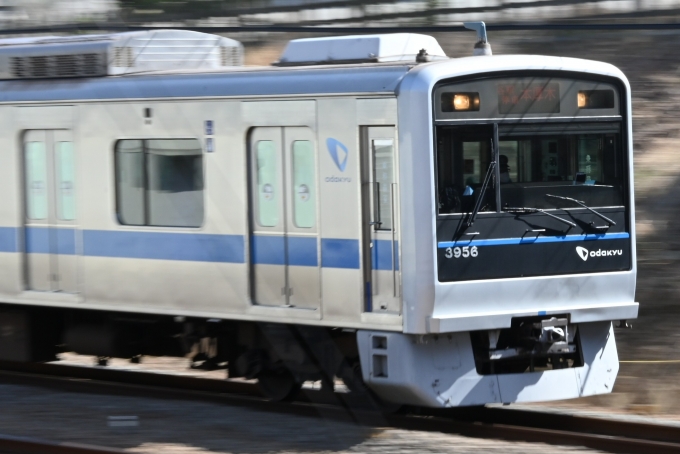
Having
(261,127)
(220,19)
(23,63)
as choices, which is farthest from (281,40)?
(261,127)

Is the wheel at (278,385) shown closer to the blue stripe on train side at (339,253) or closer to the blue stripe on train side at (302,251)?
the blue stripe on train side at (302,251)

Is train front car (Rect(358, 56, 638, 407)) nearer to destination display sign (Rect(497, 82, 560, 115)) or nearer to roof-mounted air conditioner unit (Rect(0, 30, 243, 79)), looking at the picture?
destination display sign (Rect(497, 82, 560, 115))

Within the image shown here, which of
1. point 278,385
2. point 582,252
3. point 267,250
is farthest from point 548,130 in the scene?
point 278,385

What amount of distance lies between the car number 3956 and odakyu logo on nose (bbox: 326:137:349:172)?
100 cm

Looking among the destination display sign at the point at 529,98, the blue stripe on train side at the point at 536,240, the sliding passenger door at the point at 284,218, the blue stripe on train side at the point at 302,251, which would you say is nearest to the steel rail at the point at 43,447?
the sliding passenger door at the point at 284,218

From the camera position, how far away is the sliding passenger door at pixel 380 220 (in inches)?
323

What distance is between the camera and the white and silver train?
823cm

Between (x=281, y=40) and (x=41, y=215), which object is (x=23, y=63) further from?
(x=281, y=40)

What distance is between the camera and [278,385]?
31.8 feet

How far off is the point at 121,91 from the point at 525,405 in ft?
14.3

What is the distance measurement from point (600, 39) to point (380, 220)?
901 cm

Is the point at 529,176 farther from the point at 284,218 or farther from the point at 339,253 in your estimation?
the point at 284,218

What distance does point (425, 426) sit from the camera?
9.00 m

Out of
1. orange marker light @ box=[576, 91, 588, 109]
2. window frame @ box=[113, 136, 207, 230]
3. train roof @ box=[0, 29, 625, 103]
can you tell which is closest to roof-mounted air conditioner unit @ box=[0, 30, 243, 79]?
train roof @ box=[0, 29, 625, 103]
